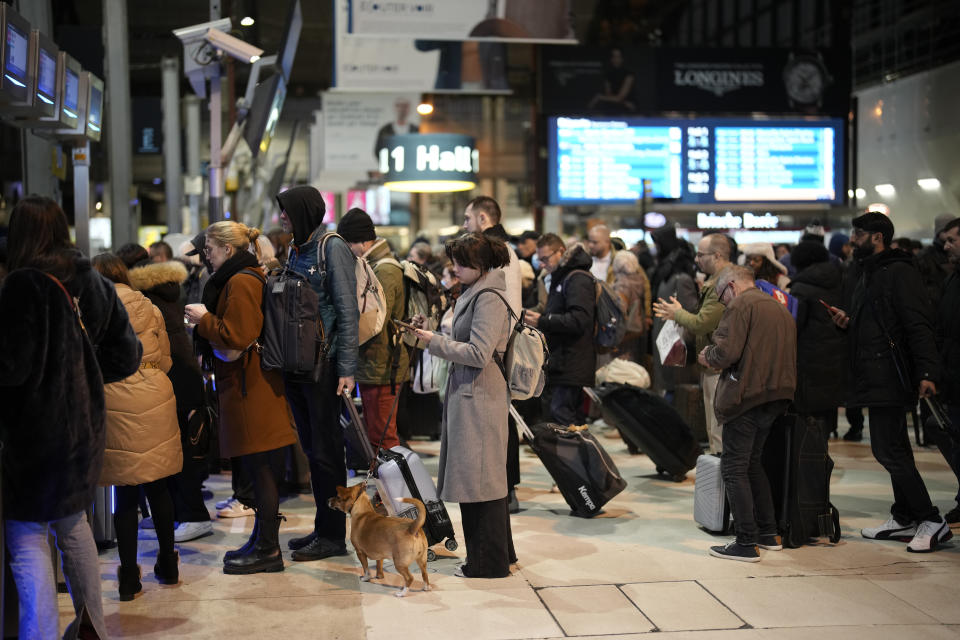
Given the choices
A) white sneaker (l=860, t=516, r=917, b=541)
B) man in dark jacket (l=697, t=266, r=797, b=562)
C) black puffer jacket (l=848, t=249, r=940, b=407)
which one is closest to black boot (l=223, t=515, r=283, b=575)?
man in dark jacket (l=697, t=266, r=797, b=562)

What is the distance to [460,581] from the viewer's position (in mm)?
5328

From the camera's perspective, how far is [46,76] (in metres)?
7.08

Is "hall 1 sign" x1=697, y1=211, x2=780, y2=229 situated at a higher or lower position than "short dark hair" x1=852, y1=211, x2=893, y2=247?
higher

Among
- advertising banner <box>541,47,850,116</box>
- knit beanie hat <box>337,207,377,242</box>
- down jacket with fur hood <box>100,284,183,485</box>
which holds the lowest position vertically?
down jacket with fur hood <box>100,284,183,485</box>

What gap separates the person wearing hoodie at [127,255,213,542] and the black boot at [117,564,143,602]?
33.7 inches

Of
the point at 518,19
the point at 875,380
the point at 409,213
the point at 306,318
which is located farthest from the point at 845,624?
the point at 409,213

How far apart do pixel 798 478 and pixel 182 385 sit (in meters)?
3.63

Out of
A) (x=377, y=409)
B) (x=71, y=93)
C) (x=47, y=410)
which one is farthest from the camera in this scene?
(x=71, y=93)

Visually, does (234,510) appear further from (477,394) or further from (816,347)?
(816,347)

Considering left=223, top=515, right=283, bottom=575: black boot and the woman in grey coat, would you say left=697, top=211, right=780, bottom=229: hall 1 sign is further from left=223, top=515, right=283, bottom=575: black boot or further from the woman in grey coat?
left=223, top=515, right=283, bottom=575: black boot

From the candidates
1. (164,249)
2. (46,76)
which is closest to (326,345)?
(46,76)

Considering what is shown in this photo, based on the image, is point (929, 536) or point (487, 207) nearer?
point (929, 536)

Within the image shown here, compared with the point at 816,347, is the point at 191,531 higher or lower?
lower

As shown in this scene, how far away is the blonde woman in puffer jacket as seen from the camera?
464cm
